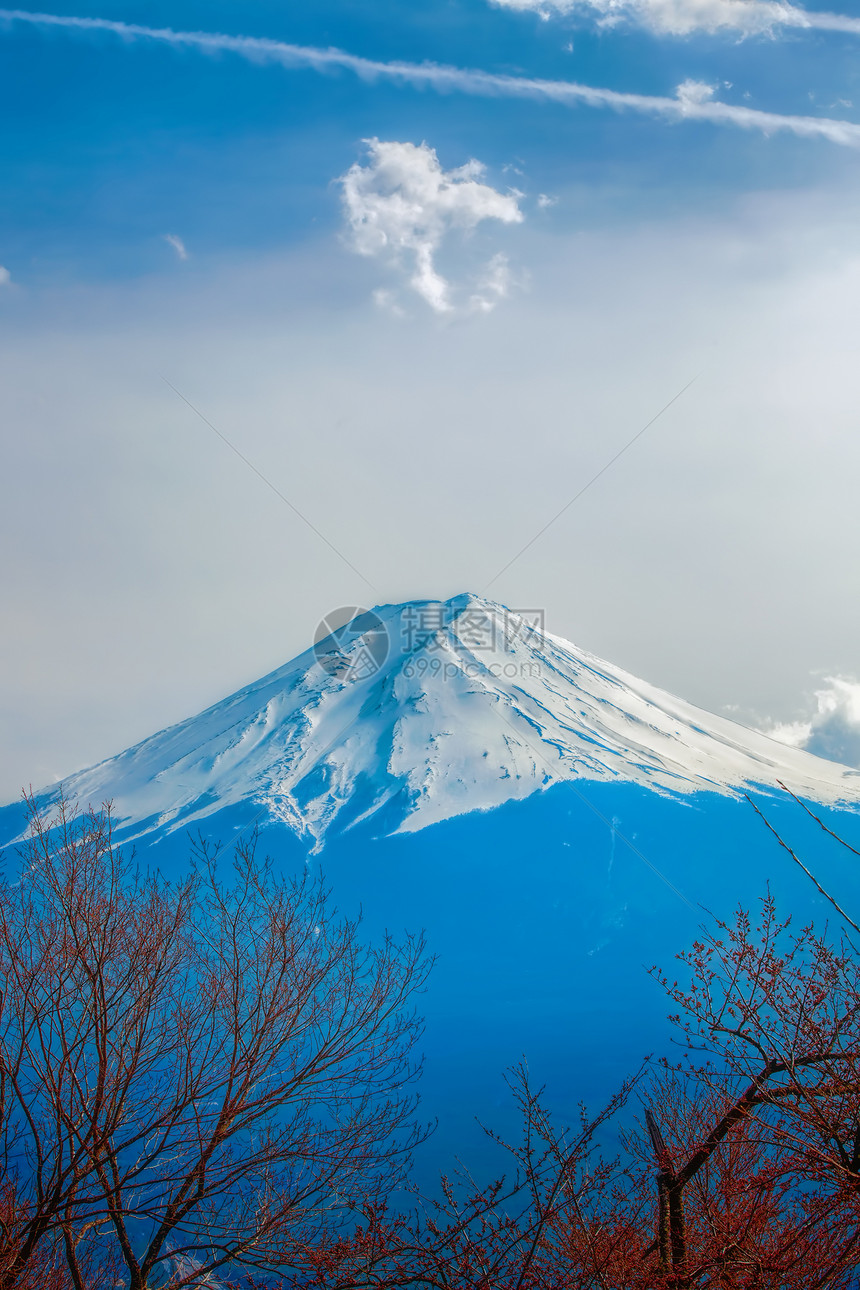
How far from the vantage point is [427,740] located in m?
19.2

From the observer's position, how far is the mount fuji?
13469mm

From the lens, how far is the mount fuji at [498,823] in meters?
13.5

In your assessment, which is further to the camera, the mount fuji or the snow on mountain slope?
the snow on mountain slope

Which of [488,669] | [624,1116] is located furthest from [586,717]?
[624,1116]

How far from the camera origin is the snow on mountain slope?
59.4 feet

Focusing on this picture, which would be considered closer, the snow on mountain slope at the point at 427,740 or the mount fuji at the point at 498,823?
the mount fuji at the point at 498,823

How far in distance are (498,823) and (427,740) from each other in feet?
10.5

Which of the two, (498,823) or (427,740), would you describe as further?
(427,740)

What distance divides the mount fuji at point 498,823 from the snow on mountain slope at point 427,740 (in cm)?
8

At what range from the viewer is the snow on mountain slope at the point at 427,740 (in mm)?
18109

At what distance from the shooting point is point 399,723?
19922mm

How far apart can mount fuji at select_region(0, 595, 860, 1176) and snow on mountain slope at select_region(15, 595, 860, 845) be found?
8cm

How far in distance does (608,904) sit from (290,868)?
Result: 700cm

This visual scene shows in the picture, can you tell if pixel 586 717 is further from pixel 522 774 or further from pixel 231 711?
pixel 231 711
